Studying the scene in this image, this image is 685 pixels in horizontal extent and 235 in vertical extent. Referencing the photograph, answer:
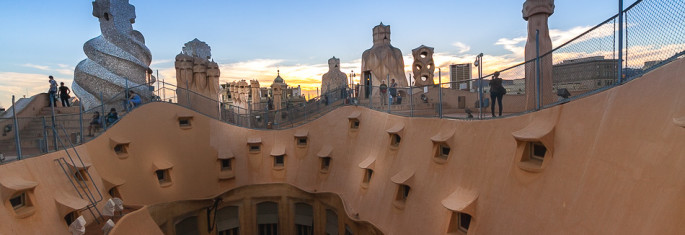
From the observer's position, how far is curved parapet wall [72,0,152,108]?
720 inches

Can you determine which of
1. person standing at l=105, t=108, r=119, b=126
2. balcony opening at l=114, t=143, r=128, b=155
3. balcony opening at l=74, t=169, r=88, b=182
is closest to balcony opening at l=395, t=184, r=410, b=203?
balcony opening at l=74, t=169, r=88, b=182

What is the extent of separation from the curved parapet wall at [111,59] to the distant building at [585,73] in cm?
1909

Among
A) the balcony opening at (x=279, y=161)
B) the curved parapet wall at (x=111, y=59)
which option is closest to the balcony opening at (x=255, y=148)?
the balcony opening at (x=279, y=161)

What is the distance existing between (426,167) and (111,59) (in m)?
17.7

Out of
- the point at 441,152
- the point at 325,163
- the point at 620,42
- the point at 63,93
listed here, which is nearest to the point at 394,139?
the point at 441,152

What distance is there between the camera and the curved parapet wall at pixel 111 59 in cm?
1828

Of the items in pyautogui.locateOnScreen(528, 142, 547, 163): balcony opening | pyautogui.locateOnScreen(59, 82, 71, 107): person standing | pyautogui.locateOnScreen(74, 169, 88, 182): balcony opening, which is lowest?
pyautogui.locateOnScreen(74, 169, 88, 182): balcony opening

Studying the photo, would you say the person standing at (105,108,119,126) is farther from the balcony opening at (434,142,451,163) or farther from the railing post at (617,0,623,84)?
the railing post at (617,0,623,84)

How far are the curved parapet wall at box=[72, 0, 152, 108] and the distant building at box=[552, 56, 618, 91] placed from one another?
752 inches

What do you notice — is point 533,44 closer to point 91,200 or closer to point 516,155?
point 516,155

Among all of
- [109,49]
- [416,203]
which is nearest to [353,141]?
[416,203]

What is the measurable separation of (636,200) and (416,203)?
6692 mm

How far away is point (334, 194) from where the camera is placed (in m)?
17.3

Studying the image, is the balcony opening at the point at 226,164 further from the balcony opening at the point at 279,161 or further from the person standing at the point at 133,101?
the person standing at the point at 133,101
